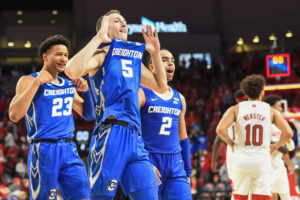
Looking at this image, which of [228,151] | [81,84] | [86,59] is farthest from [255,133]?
[86,59]

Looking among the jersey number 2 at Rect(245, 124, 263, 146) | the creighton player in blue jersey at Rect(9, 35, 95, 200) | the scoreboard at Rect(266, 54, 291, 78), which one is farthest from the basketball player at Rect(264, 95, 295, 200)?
the scoreboard at Rect(266, 54, 291, 78)

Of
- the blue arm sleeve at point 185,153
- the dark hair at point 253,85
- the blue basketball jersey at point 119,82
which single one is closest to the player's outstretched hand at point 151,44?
the blue basketball jersey at point 119,82

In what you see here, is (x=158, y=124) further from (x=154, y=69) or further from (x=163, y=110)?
(x=154, y=69)

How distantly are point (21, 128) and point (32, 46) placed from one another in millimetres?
8025

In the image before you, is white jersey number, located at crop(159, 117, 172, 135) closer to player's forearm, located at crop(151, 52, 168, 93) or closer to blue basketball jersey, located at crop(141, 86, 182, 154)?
blue basketball jersey, located at crop(141, 86, 182, 154)

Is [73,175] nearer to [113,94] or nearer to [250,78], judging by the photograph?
[113,94]

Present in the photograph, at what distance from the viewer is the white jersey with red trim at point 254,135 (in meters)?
6.23

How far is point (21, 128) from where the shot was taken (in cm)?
1703

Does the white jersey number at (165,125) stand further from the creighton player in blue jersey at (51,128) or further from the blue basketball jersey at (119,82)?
the blue basketball jersey at (119,82)

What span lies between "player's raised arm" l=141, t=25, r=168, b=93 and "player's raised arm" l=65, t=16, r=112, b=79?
36 centimetres

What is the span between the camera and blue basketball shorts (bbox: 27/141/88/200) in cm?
446

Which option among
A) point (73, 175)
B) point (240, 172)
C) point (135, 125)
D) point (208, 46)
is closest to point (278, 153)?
point (240, 172)

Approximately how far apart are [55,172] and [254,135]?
9.06ft

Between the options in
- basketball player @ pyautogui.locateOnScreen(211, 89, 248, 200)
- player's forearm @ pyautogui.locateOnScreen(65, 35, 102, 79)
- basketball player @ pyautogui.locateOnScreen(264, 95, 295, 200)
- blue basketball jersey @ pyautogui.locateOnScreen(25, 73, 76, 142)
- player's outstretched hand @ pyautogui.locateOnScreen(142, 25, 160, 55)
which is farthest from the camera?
basketball player @ pyautogui.locateOnScreen(264, 95, 295, 200)
